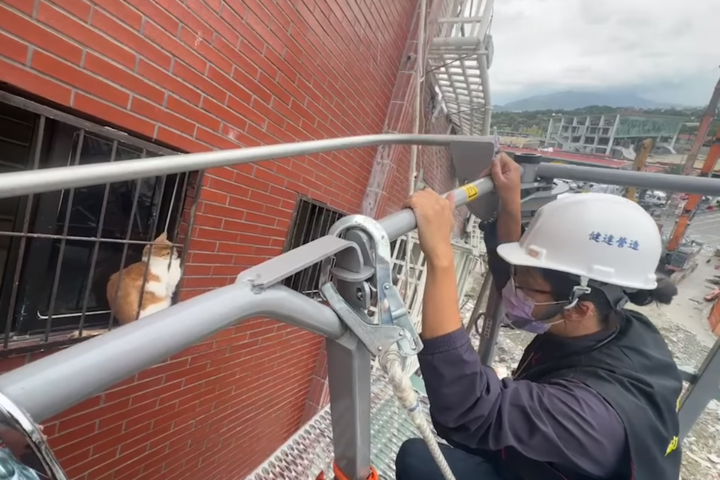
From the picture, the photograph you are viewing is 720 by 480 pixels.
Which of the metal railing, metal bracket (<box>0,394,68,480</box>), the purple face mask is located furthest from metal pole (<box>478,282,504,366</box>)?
metal bracket (<box>0,394,68,480</box>)

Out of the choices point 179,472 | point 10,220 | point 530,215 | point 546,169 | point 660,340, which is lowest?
point 179,472

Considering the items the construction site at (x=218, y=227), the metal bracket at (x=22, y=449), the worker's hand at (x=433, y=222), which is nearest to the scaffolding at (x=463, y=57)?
the construction site at (x=218, y=227)

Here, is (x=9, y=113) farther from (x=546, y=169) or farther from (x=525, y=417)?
(x=546, y=169)

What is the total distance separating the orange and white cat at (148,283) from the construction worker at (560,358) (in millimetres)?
1424

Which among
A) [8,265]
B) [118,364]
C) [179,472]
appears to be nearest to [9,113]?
[8,265]

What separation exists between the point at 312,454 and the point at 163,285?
1.12 metres

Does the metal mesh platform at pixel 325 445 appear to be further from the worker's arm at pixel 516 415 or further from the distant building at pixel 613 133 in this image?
the distant building at pixel 613 133

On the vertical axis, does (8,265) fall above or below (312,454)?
above

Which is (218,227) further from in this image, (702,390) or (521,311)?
(702,390)

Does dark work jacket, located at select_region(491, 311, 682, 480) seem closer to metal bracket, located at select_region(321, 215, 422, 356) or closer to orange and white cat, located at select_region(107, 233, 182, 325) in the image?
metal bracket, located at select_region(321, 215, 422, 356)

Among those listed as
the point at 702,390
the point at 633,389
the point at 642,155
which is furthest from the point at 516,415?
the point at 642,155

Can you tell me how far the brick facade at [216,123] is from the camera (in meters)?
1.48

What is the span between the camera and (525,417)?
1208 millimetres

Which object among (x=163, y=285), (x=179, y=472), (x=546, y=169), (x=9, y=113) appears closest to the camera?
(x=9, y=113)
